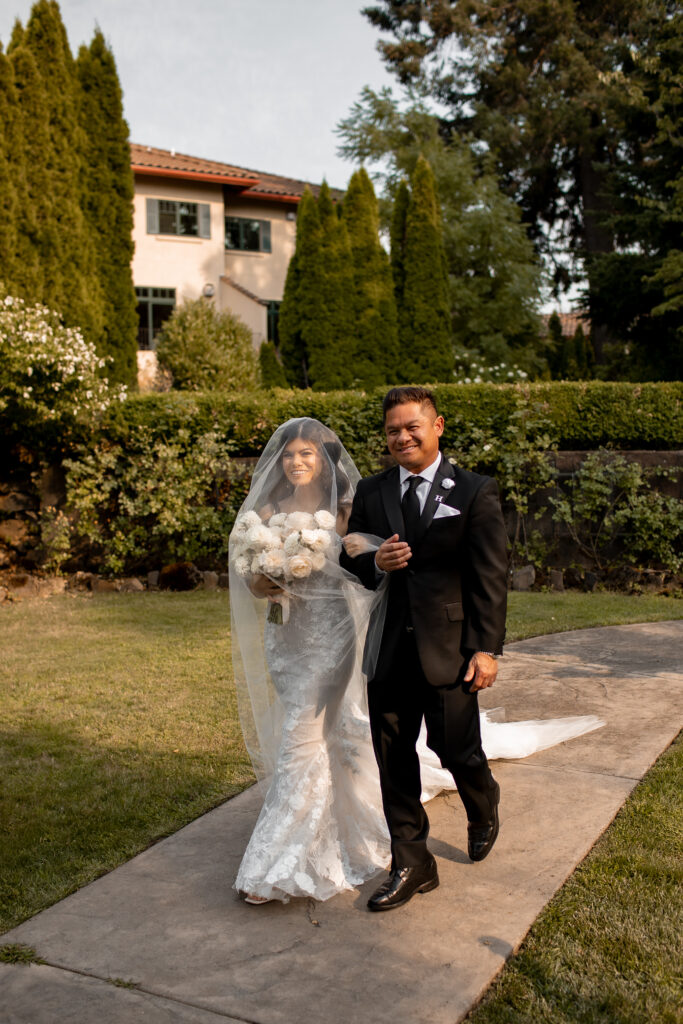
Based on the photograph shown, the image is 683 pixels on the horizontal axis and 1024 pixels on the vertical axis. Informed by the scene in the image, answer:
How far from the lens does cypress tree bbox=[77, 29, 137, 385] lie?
57.5 feet

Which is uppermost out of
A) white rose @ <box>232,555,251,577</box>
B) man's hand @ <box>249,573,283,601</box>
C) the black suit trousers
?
white rose @ <box>232,555,251,577</box>

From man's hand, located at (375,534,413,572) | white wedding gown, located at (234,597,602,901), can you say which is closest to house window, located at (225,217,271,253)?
white wedding gown, located at (234,597,602,901)

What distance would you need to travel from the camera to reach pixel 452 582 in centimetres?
332

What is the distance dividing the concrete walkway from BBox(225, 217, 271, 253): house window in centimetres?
2643

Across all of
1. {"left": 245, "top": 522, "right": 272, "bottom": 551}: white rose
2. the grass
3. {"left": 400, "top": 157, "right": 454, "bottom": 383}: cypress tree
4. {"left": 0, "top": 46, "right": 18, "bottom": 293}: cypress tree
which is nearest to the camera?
the grass

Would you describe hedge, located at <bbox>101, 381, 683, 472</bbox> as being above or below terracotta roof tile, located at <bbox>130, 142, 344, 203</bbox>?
below

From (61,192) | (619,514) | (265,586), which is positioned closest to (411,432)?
(265,586)

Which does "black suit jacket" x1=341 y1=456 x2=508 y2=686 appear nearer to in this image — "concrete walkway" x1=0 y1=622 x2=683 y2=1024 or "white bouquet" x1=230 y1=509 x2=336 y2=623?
"white bouquet" x1=230 y1=509 x2=336 y2=623

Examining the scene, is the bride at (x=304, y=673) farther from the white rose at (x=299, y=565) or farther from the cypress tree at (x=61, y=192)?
the cypress tree at (x=61, y=192)

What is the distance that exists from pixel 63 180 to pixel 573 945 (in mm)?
13469

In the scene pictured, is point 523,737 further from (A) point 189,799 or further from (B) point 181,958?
(B) point 181,958

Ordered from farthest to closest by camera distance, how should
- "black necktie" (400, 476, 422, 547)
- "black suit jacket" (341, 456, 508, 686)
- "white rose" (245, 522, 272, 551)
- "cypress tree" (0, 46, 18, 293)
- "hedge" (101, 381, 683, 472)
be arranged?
"cypress tree" (0, 46, 18, 293) < "hedge" (101, 381, 683, 472) < "white rose" (245, 522, 272, 551) < "black necktie" (400, 476, 422, 547) < "black suit jacket" (341, 456, 508, 686)

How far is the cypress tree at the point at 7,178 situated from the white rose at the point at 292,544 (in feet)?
32.8

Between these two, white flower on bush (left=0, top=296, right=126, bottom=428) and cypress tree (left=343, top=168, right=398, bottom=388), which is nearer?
white flower on bush (left=0, top=296, right=126, bottom=428)
